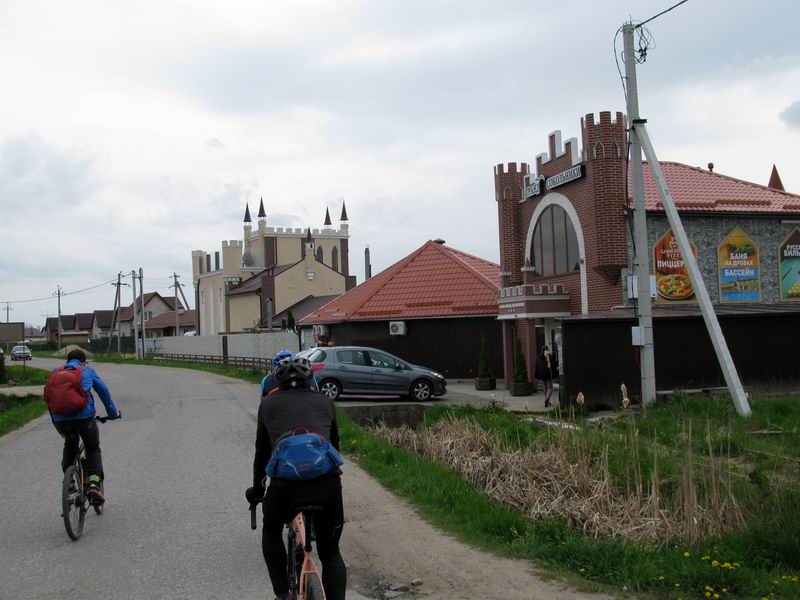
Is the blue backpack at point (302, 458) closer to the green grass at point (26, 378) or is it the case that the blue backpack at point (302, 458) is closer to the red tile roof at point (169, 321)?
the green grass at point (26, 378)

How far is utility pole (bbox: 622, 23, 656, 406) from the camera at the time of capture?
54.6ft

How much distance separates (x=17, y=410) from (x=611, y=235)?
1621cm

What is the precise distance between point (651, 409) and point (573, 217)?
25.7 ft

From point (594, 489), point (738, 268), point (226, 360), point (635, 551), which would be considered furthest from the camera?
point (226, 360)

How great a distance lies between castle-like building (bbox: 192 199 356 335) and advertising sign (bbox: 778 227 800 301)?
147ft

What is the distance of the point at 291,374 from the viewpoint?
16.5 feet

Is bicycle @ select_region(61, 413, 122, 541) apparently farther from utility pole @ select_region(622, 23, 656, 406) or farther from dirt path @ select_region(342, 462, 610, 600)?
utility pole @ select_region(622, 23, 656, 406)

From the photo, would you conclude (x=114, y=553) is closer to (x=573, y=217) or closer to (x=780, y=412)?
(x=780, y=412)

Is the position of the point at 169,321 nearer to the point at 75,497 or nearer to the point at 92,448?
the point at 92,448

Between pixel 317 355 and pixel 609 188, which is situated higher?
pixel 609 188

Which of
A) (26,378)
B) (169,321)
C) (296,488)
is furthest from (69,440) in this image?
(169,321)

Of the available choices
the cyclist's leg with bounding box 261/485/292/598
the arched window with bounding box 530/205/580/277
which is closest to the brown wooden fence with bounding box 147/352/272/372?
the arched window with bounding box 530/205/580/277

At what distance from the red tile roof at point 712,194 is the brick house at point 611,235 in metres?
0.04

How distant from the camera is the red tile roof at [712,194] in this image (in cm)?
2245
